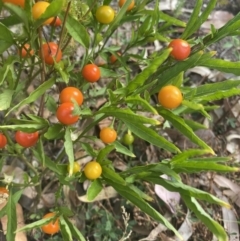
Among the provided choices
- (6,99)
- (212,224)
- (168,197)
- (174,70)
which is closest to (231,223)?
(168,197)

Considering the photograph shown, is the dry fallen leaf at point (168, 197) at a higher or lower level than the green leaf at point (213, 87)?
lower

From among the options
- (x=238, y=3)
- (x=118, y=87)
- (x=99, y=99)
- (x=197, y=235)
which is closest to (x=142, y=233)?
(x=197, y=235)

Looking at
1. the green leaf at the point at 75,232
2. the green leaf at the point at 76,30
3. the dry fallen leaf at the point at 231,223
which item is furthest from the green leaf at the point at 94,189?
the dry fallen leaf at the point at 231,223

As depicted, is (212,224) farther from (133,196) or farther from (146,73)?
(146,73)

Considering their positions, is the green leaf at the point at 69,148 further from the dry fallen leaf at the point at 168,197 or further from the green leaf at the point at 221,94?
the dry fallen leaf at the point at 168,197

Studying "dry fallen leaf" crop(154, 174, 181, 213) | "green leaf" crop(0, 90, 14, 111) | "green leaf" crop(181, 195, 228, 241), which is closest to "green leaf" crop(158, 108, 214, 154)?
"green leaf" crop(181, 195, 228, 241)
